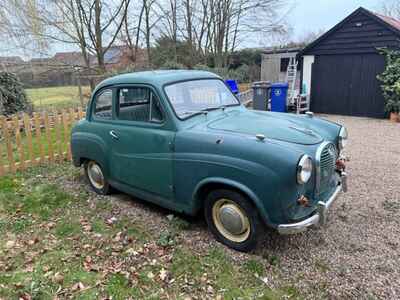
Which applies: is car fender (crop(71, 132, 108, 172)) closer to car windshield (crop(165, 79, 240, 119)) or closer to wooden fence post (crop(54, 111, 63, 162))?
car windshield (crop(165, 79, 240, 119))

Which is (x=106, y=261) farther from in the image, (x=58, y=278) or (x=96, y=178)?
(x=96, y=178)

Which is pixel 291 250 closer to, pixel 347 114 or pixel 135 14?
pixel 347 114

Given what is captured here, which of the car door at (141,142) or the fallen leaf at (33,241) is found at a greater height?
the car door at (141,142)

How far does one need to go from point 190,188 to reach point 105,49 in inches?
497

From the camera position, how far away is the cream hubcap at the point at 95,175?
182 inches

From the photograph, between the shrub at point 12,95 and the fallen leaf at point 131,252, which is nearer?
the fallen leaf at point 131,252

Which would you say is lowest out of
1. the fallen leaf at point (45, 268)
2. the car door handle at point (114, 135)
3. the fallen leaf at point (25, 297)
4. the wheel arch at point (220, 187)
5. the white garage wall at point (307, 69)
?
the fallen leaf at point (25, 297)

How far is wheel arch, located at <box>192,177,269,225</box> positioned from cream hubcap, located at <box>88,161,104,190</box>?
1929 millimetres

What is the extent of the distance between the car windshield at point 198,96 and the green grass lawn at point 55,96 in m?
8.18

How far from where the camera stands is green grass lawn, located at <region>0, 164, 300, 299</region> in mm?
2654

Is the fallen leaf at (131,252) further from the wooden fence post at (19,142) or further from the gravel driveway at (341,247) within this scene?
the wooden fence post at (19,142)

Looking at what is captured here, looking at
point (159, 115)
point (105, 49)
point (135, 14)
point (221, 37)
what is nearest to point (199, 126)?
point (159, 115)

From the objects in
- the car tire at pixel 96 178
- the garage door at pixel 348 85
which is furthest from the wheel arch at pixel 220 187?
the garage door at pixel 348 85

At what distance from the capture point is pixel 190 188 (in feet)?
10.7
